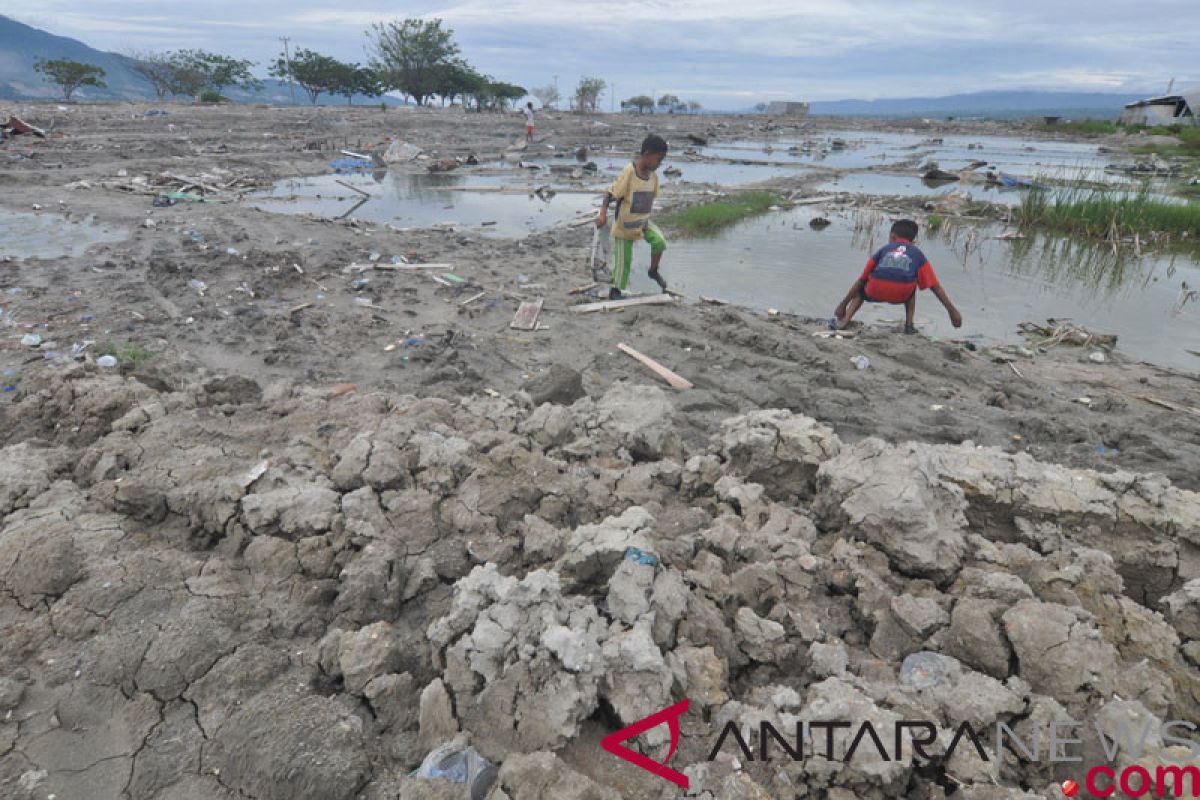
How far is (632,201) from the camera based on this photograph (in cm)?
648

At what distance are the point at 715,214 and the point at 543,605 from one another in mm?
11400

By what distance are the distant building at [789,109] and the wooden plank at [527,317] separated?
84.4 meters

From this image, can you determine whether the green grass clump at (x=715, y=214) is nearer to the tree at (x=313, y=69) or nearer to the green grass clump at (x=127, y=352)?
the green grass clump at (x=127, y=352)

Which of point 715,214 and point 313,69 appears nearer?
point 715,214

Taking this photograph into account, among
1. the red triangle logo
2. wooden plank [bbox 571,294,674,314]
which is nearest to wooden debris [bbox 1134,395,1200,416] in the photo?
wooden plank [bbox 571,294,674,314]

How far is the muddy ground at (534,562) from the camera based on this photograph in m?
1.86

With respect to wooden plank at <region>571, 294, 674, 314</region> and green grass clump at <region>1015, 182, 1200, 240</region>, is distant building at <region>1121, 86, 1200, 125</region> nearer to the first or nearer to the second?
green grass clump at <region>1015, 182, 1200, 240</region>

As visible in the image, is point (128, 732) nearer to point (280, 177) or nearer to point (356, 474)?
point (356, 474)

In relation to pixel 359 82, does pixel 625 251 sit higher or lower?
lower

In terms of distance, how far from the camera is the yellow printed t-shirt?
6.42 m

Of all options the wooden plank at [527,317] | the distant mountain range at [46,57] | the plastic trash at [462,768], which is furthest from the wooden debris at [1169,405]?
the distant mountain range at [46,57]

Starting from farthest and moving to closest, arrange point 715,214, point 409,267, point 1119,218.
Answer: point 715,214
point 1119,218
point 409,267

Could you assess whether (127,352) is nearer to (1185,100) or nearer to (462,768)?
(462,768)

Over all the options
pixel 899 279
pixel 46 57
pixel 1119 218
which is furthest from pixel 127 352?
pixel 46 57
